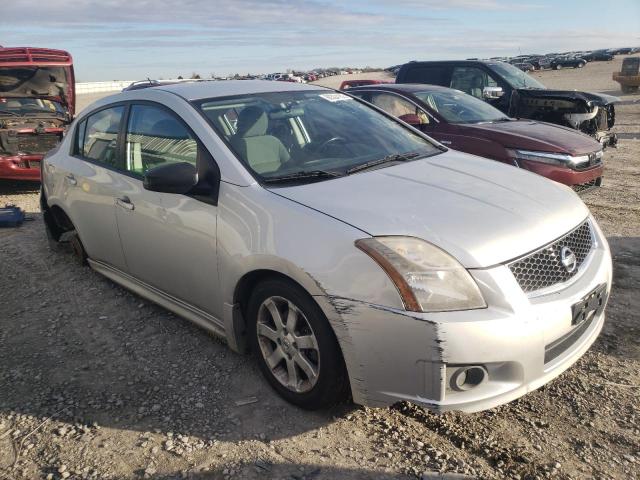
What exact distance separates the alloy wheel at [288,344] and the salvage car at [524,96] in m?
6.77

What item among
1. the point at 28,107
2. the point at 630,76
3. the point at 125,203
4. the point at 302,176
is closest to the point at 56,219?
the point at 125,203

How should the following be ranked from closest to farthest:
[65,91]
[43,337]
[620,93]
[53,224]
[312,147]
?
[312,147]
[43,337]
[53,224]
[65,91]
[620,93]

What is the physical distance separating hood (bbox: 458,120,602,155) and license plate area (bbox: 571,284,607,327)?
11.3 feet

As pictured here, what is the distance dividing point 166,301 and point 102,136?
59.3 inches

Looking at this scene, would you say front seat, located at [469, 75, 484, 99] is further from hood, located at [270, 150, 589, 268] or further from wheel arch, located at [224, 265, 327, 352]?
wheel arch, located at [224, 265, 327, 352]

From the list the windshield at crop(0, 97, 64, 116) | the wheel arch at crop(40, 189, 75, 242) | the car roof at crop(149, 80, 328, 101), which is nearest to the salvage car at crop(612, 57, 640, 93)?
the windshield at crop(0, 97, 64, 116)

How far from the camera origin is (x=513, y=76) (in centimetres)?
970

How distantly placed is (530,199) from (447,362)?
1.13m

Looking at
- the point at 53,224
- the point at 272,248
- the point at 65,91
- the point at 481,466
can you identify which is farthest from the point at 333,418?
the point at 65,91

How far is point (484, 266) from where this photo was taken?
2.33 meters

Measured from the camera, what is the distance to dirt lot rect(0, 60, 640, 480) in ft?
8.10

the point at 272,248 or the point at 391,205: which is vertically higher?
the point at 391,205

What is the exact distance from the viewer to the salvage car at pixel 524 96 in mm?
8805

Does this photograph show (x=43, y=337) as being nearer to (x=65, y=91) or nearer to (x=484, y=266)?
(x=484, y=266)
